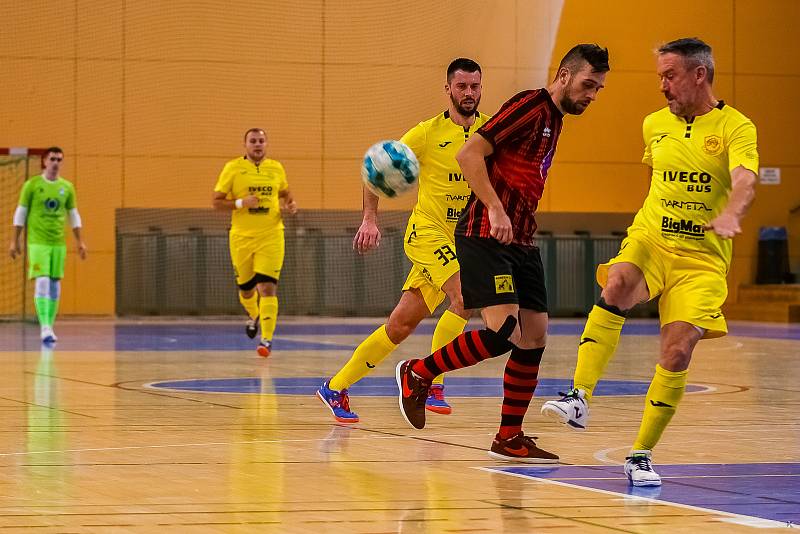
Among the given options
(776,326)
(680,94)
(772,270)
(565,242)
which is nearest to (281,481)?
(680,94)

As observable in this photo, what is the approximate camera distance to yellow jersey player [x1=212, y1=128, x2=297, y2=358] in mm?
17500

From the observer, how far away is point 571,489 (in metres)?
6.71

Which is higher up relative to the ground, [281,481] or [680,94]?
[680,94]

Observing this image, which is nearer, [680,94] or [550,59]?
[680,94]

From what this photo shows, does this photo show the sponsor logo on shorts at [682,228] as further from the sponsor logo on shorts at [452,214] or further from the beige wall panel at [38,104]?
the beige wall panel at [38,104]

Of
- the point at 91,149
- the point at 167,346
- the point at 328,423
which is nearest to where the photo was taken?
the point at 328,423

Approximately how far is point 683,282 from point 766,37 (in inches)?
990

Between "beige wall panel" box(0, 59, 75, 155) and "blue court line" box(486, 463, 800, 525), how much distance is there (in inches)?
851

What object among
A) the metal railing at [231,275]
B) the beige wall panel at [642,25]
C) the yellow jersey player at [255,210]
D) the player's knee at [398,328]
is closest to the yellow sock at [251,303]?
the yellow jersey player at [255,210]

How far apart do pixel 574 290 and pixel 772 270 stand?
426 cm

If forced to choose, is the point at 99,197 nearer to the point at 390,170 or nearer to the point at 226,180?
the point at 226,180

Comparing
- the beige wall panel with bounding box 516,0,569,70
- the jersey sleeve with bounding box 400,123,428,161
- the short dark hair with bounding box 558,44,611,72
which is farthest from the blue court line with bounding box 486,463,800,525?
the beige wall panel with bounding box 516,0,569,70

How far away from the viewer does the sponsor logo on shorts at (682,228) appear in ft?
23.8

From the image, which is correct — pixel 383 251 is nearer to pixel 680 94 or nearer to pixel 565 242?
pixel 565 242
